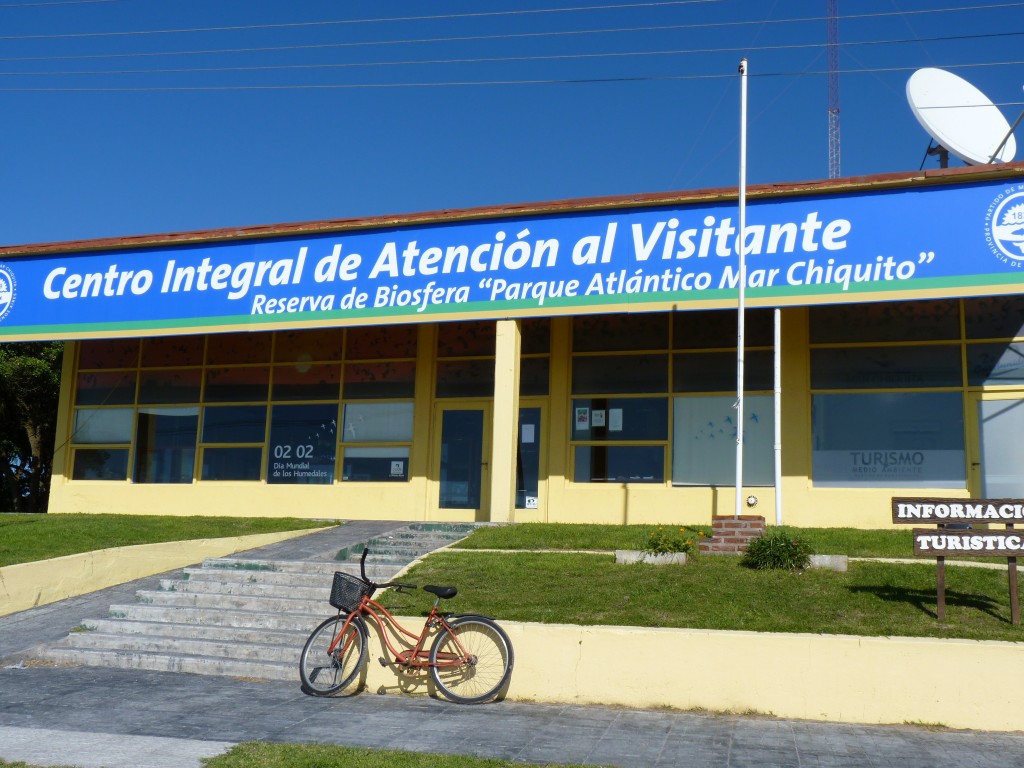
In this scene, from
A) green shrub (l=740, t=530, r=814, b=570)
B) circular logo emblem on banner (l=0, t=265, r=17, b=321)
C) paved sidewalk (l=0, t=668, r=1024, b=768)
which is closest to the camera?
paved sidewalk (l=0, t=668, r=1024, b=768)

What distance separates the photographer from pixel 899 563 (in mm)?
11680

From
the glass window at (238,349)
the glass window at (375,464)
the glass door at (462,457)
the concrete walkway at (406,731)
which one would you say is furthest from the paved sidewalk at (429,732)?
Result: the glass window at (238,349)

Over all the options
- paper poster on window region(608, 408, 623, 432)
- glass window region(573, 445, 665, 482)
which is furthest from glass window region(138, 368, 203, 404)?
paper poster on window region(608, 408, 623, 432)

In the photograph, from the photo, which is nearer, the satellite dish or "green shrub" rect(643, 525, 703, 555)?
"green shrub" rect(643, 525, 703, 555)

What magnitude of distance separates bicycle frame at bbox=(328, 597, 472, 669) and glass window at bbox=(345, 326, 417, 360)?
32.0 ft

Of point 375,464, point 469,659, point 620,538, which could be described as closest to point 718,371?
point 620,538

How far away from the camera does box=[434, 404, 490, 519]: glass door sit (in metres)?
18.2

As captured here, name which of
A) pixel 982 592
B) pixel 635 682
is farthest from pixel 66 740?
pixel 982 592

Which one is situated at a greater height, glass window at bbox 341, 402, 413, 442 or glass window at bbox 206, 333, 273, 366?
glass window at bbox 206, 333, 273, 366

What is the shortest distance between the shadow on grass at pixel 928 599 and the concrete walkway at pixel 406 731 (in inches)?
74.0

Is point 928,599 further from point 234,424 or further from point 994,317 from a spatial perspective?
point 234,424

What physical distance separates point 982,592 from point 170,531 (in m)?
11.7

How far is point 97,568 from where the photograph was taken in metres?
13.8

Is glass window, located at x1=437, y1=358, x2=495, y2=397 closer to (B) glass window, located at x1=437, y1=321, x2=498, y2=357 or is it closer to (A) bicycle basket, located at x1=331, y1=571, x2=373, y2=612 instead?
(B) glass window, located at x1=437, y1=321, x2=498, y2=357
